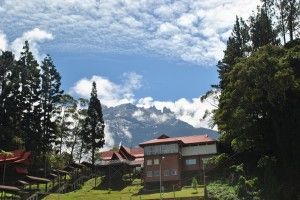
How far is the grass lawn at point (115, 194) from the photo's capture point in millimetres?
65188

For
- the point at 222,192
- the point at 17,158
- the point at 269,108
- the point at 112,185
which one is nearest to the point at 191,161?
the point at 112,185

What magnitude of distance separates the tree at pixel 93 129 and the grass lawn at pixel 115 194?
36.9 ft

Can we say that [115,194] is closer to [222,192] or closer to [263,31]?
[222,192]

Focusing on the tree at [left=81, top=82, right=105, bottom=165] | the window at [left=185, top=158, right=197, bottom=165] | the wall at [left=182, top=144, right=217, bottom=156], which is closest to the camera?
the wall at [left=182, top=144, right=217, bottom=156]

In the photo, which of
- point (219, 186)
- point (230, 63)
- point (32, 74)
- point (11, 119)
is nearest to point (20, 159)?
point (11, 119)

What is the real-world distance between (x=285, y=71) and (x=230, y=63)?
988 inches

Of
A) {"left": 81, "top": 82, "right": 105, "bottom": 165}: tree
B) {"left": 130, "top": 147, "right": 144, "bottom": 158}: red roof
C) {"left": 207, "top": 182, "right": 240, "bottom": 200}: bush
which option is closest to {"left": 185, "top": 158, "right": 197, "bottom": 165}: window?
{"left": 81, "top": 82, "right": 105, "bottom": 165}: tree

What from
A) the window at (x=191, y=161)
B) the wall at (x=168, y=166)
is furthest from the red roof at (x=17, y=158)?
the window at (x=191, y=161)

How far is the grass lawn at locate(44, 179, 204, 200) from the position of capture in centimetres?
6519

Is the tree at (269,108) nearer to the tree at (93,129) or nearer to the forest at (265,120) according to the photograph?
the forest at (265,120)

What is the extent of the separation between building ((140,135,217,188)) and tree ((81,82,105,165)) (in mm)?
11687

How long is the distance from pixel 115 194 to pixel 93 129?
80.6ft

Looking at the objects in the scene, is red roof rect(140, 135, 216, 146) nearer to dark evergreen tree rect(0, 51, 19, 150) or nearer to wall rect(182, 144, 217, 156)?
wall rect(182, 144, 217, 156)

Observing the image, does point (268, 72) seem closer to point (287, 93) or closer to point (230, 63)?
point (287, 93)
